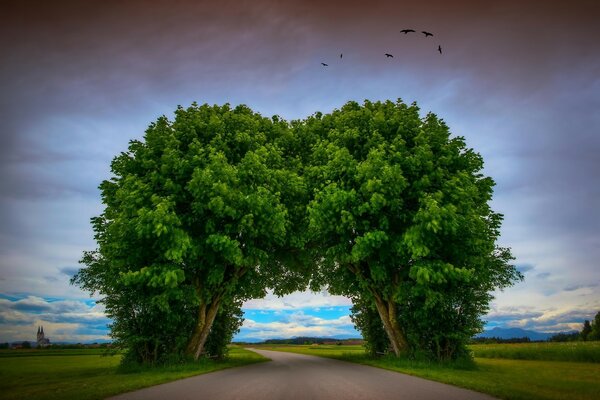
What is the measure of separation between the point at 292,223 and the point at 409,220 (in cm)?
730

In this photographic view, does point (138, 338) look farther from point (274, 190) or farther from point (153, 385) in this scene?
point (274, 190)

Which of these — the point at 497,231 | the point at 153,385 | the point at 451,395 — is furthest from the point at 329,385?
the point at 497,231

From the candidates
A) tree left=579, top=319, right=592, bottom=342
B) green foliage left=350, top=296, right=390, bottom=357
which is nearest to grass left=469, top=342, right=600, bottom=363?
green foliage left=350, top=296, right=390, bottom=357

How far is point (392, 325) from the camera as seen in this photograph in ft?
86.0

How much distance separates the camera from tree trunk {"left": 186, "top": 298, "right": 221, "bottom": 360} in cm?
2483

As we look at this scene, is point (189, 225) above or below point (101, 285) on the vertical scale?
above

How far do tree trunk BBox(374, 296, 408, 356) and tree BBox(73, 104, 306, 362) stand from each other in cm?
745

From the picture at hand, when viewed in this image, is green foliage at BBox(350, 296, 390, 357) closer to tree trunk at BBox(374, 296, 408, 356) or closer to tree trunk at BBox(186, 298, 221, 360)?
tree trunk at BBox(374, 296, 408, 356)

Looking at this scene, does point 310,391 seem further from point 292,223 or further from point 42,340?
point 42,340

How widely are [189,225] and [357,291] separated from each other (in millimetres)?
13648

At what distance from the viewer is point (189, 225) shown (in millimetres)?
22500

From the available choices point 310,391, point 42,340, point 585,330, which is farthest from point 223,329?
point 585,330

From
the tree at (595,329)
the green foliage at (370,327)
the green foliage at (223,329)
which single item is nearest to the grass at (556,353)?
the green foliage at (370,327)

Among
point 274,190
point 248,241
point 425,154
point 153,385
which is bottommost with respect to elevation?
point 153,385
